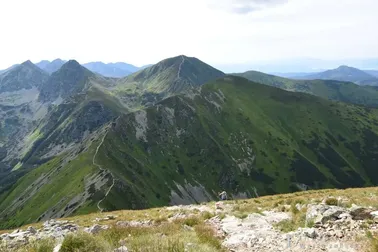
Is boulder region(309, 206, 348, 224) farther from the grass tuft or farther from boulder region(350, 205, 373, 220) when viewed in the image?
the grass tuft

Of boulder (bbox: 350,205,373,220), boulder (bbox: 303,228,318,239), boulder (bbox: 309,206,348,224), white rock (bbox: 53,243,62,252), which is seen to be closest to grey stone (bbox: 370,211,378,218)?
boulder (bbox: 350,205,373,220)

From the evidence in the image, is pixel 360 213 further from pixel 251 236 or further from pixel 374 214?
pixel 251 236

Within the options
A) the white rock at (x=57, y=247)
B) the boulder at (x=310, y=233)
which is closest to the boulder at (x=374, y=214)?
the boulder at (x=310, y=233)

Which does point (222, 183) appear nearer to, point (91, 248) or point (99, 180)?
point (99, 180)

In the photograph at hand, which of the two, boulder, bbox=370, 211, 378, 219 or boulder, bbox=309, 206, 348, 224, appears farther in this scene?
boulder, bbox=309, 206, 348, 224

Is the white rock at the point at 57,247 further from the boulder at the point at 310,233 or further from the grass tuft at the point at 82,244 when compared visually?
the boulder at the point at 310,233

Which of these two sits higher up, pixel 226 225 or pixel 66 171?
pixel 226 225

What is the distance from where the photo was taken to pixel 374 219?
1516cm

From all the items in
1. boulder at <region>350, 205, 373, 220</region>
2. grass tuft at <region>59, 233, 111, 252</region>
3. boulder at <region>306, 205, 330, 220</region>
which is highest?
grass tuft at <region>59, 233, 111, 252</region>

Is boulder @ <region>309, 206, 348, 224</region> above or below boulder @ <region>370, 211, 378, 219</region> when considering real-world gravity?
below

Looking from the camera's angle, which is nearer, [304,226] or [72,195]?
[304,226]

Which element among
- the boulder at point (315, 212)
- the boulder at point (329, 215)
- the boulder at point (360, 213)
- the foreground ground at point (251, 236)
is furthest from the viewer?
the boulder at point (315, 212)

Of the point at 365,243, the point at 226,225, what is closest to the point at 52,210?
the point at 226,225

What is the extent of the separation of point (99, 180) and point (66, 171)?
4485cm
